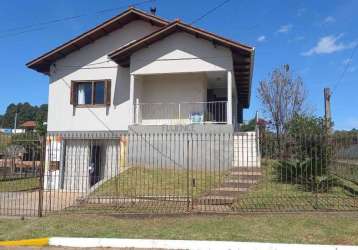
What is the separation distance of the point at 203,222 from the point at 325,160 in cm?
529

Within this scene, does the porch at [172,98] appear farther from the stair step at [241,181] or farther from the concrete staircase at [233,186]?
the stair step at [241,181]

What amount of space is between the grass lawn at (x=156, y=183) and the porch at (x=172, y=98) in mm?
3441

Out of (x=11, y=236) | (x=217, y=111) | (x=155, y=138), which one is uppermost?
(x=217, y=111)

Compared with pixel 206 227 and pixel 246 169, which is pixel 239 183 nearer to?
pixel 246 169

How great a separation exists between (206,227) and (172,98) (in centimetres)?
1043

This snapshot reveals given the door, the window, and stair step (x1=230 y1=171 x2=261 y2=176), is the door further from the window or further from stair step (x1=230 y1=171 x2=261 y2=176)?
stair step (x1=230 y1=171 x2=261 y2=176)

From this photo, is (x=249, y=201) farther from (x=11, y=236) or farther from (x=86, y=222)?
(x=11, y=236)

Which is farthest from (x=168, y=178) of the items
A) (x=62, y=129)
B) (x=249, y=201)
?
(x=62, y=129)

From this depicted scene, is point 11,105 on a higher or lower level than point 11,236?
higher

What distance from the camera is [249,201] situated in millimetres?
10633

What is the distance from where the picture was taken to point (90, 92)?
18.9 m

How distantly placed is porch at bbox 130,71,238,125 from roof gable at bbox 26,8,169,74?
9.24ft

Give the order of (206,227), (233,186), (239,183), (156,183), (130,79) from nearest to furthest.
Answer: (206,227)
(233,186)
(239,183)
(156,183)
(130,79)

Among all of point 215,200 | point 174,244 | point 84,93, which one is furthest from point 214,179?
point 84,93
